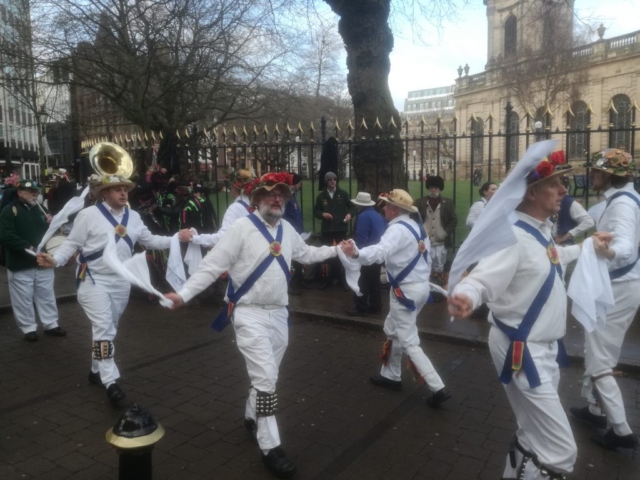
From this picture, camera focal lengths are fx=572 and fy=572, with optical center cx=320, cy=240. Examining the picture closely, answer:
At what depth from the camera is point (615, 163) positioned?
4.37 m

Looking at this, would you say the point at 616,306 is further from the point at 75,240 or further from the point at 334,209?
the point at 334,209

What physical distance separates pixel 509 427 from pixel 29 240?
6070 millimetres

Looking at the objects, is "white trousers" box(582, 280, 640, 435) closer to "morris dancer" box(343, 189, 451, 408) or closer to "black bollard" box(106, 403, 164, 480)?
"morris dancer" box(343, 189, 451, 408)

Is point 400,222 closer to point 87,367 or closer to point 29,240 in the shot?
point 87,367

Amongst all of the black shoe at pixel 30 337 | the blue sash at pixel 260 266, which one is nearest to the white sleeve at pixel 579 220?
the blue sash at pixel 260 266

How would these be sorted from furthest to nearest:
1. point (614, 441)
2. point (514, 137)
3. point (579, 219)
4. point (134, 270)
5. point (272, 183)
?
point (514, 137), point (579, 219), point (272, 183), point (614, 441), point (134, 270)

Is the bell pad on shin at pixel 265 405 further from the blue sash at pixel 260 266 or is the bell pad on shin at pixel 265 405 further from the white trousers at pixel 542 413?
the white trousers at pixel 542 413

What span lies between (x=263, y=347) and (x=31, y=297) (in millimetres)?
4682

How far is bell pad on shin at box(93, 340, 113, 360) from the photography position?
5176mm

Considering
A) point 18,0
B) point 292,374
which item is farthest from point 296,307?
point 18,0

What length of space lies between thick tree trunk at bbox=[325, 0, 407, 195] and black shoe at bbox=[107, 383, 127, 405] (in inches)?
244

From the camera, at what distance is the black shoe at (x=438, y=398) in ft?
16.3

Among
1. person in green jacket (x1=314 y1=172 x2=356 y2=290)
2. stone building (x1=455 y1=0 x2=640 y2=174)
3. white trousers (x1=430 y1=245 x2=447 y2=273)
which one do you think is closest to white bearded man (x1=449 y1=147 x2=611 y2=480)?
white trousers (x1=430 y1=245 x2=447 y2=273)

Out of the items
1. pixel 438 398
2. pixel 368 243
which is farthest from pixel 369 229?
pixel 438 398
